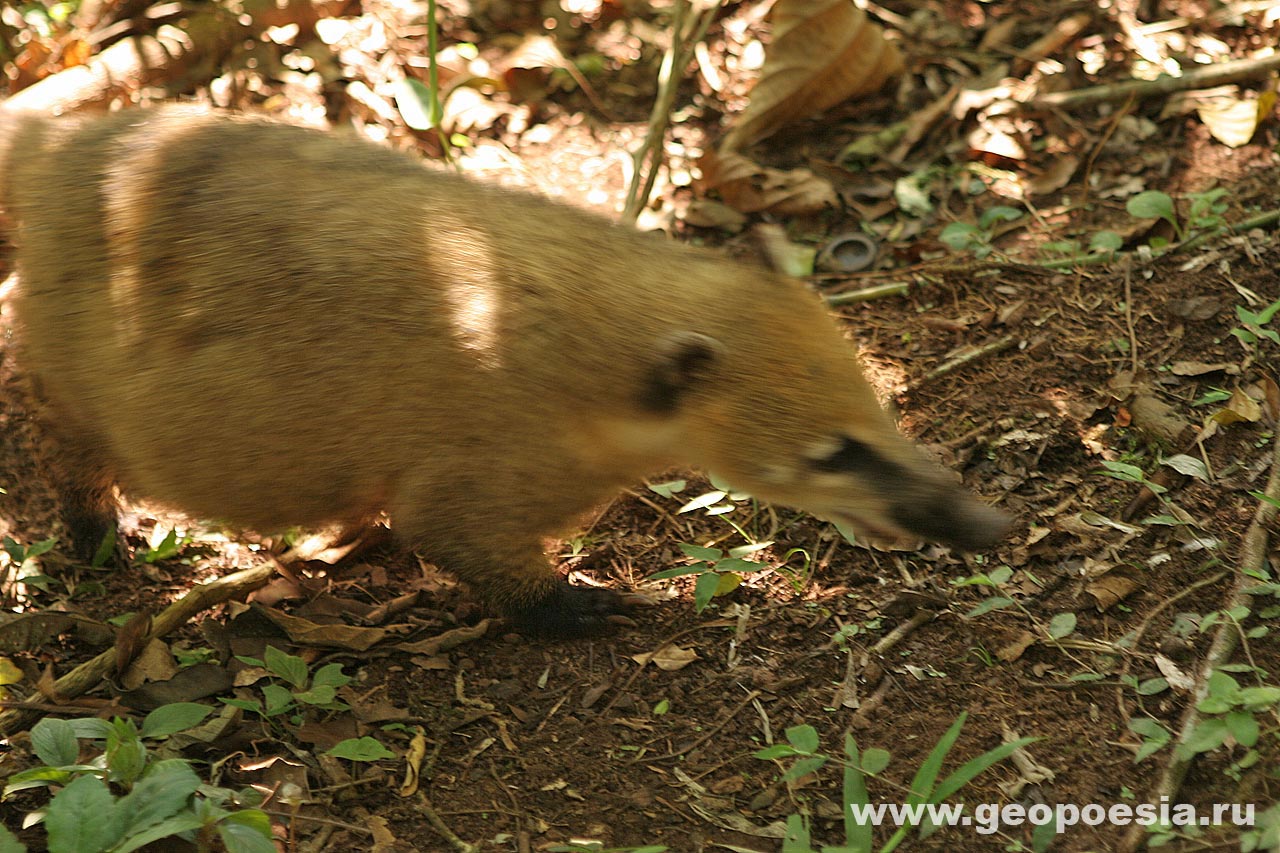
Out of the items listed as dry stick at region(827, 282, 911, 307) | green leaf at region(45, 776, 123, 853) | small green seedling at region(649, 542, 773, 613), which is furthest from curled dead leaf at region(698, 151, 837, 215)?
green leaf at region(45, 776, 123, 853)

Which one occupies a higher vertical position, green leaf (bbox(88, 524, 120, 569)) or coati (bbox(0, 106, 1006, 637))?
coati (bbox(0, 106, 1006, 637))

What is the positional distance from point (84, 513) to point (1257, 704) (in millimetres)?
3848

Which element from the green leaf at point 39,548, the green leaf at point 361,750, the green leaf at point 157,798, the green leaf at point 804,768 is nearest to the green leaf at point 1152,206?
the green leaf at point 804,768

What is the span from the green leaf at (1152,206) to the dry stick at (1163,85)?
1020 millimetres

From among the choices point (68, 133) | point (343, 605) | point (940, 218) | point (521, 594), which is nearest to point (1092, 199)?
point (940, 218)

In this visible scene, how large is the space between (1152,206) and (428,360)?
3.11 metres

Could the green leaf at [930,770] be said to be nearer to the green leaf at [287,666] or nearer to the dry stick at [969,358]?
the green leaf at [287,666]

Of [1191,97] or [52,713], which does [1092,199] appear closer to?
[1191,97]

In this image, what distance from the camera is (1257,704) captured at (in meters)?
2.67

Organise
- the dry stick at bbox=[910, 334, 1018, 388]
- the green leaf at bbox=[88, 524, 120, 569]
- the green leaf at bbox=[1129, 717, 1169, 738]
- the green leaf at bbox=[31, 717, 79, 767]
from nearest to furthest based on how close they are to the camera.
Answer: the green leaf at bbox=[31, 717, 79, 767], the green leaf at bbox=[1129, 717, 1169, 738], the green leaf at bbox=[88, 524, 120, 569], the dry stick at bbox=[910, 334, 1018, 388]

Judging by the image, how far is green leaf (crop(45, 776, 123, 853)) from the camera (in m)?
2.45

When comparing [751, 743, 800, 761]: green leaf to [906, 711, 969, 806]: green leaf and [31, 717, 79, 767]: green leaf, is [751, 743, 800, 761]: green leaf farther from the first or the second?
[31, 717, 79, 767]: green leaf

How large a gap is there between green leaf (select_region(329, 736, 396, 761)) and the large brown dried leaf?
3.73 m

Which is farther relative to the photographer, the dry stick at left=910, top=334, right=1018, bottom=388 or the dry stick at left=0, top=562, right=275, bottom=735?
the dry stick at left=910, top=334, right=1018, bottom=388
